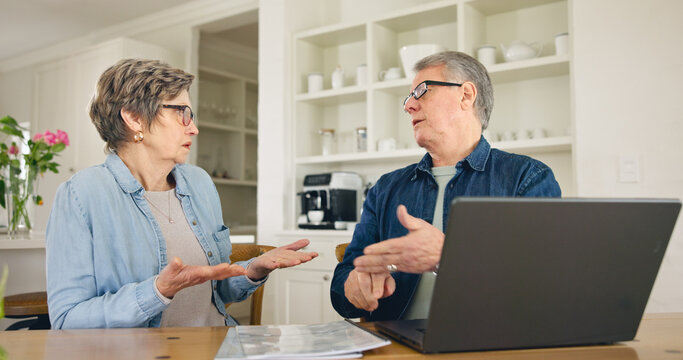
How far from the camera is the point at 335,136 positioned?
4121 mm

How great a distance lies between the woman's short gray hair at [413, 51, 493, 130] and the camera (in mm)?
1625

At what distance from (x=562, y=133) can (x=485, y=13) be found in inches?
33.9

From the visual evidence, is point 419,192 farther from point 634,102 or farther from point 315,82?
point 315,82

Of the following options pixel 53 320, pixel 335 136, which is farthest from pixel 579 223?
pixel 335 136

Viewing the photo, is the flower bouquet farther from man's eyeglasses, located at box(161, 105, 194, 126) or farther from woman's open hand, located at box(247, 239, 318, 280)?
woman's open hand, located at box(247, 239, 318, 280)

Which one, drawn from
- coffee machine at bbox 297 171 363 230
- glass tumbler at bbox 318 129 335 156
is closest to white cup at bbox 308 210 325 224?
coffee machine at bbox 297 171 363 230

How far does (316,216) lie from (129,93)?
2.24 meters

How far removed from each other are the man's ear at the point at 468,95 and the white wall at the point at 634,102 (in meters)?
1.40

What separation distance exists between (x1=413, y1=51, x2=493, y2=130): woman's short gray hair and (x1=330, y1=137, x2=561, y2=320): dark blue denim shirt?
4.9 inches

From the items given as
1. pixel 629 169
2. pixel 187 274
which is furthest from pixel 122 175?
pixel 629 169

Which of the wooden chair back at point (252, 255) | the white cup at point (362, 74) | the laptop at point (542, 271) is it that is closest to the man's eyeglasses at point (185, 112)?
the wooden chair back at point (252, 255)

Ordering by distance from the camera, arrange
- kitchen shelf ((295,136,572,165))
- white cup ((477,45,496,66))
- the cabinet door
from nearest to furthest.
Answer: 1. kitchen shelf ((295,136,572,165))
2. white cup ((477,45,496,66))
3. the cabinet door

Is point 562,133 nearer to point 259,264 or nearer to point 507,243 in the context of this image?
point 259,264

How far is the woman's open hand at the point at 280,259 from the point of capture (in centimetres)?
127
